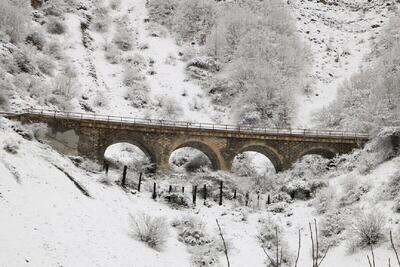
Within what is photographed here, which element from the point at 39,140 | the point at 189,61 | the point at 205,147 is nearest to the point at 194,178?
the point at 205,147

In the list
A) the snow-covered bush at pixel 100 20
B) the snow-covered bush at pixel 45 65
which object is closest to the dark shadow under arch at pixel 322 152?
the snow-covered bush at pixel 45 65

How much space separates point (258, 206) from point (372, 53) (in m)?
41.1

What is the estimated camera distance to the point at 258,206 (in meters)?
30.8

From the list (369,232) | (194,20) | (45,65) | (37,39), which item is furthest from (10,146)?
(194,20)

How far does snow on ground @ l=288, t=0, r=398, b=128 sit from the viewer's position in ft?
191

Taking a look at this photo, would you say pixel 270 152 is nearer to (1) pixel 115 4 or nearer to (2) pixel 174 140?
(2) pixel 174 140

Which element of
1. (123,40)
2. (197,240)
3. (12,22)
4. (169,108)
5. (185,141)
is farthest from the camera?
(123,40)

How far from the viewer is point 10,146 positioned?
72.1 feet

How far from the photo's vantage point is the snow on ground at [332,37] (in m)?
58.3

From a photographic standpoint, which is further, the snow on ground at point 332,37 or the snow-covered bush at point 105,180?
the snow on ground at point 332,37

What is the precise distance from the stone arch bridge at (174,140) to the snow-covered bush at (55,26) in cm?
2030

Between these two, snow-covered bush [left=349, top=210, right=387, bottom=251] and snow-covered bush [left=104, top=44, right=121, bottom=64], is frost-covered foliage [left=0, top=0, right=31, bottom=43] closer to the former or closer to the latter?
snow-covered bush [left=104, top=44, right=121, bottom=64]

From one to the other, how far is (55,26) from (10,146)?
37529mm

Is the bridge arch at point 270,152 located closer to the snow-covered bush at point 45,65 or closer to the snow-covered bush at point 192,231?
the snow-covered bush at point 192,231
